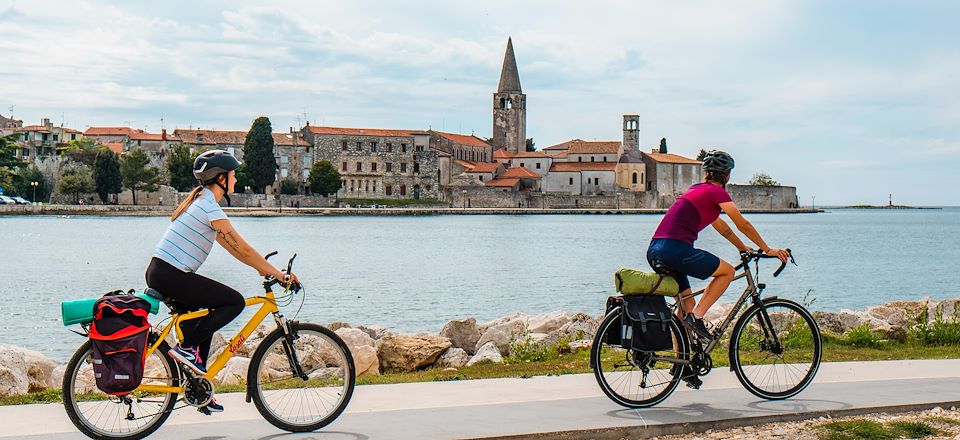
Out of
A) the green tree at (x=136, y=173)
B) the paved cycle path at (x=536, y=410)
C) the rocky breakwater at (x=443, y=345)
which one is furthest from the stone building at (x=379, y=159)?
the paved cycle path at (x=536, y=410)

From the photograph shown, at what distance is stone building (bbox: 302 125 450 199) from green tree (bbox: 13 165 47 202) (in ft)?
87.8

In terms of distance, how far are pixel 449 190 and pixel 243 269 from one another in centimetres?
7407

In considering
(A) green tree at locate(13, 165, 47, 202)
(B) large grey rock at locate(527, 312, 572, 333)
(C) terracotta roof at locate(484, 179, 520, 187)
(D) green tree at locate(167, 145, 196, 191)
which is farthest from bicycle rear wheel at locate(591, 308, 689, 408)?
(C) terracotta roof at locate(484, 179, 520, 187)

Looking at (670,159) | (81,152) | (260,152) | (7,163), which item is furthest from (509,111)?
(7,163)

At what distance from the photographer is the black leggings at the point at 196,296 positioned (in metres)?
5.22

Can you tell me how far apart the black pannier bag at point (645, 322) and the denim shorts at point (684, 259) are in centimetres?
24

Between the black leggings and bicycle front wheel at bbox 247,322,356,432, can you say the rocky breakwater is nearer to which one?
bicycle front wheel at bbox 247,322,356,432

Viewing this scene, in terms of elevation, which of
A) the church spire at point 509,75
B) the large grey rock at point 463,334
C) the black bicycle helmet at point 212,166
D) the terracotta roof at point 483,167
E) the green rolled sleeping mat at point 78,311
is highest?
the church spire at point 509,75

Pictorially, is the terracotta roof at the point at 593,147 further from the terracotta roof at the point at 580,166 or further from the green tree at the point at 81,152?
the green tree at the point at 81,152

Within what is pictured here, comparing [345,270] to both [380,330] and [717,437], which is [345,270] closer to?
[380,330]

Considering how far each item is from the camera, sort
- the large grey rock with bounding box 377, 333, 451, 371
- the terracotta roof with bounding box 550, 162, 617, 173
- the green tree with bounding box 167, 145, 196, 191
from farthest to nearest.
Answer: the terracotta roof with bounding box 550, 162, 617, 173 → the green tree with bounding box 167, 145, 196, 191 → the large grey rock with bounding box 377, 333, 451, 371

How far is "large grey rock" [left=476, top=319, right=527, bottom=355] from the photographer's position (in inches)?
485

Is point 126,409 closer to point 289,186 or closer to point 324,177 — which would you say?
point 324,177

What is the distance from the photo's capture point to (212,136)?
10938 centimetres
